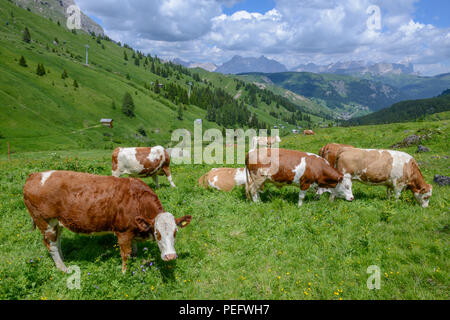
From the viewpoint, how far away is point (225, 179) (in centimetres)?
1420

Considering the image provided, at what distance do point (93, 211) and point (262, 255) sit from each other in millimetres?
5268

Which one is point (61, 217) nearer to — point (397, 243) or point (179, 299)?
point (179, 299)

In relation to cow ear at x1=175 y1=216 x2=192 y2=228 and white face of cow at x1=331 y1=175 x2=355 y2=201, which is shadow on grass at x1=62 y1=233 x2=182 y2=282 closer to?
cow ear at x1=175 y1=216 x2=192 y2=228

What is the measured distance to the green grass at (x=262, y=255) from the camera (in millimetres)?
6262

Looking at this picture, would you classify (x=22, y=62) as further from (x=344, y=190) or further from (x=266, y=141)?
(x=344, y=190)

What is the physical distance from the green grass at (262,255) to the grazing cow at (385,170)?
2.68 ft

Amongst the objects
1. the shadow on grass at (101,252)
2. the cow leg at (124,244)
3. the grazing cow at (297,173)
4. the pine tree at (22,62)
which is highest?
the pine tree at (22,62)

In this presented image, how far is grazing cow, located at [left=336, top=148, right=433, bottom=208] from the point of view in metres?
11.3

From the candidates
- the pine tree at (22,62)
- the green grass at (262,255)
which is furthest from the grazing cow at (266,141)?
the pine tree at (22,62)

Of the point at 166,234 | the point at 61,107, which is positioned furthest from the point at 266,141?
the point at 61,107

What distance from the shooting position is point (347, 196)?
37.2 feet

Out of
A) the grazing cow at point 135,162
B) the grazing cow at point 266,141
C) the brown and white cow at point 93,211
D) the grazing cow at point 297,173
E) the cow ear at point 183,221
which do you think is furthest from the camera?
the grazing cow at point 266,141

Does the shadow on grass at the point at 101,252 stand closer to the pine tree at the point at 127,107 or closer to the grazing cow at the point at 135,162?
the grazing cow at the point at 135,162
